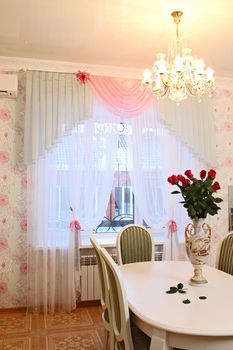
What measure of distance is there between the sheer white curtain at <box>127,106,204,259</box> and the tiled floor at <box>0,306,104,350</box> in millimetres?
1213

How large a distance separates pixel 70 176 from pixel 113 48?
1.45 metres

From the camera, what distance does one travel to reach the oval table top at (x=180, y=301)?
61.6 inches

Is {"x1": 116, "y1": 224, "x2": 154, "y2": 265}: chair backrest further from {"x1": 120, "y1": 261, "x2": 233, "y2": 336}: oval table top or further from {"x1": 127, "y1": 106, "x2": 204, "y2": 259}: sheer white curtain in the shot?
{"x1": 127, "y1": 106, "x2": 204, "y2": 259}: sheer white curtain

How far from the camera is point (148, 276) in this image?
2.42 m

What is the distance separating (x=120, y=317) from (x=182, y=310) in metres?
0.35

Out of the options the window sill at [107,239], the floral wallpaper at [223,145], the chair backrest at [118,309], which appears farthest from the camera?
the floral wallpaper at [223,145]

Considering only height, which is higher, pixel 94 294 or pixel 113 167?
pixel 113 167

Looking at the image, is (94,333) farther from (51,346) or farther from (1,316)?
(1,316)

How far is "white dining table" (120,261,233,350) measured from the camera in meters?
1.54

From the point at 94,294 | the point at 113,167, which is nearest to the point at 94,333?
the point at 94,294

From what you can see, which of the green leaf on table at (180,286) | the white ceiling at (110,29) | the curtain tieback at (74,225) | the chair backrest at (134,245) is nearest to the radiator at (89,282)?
the curtain tieback at (74,225)

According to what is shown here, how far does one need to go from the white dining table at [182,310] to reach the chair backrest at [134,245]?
0.57 metres

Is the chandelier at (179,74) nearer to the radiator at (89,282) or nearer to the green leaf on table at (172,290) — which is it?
the green leaf on table at (172,290)

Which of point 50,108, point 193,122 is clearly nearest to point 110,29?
point 50,108
